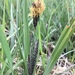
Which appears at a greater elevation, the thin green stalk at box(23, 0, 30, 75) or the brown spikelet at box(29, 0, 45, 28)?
the brown spikelet at box(29, 0, 45, 28)

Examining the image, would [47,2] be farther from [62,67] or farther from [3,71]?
[3,71]

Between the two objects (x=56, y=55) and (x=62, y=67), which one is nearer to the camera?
(x=56, y=55)

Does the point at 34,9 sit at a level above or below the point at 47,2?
above

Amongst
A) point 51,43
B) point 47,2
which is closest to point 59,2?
point 47,2

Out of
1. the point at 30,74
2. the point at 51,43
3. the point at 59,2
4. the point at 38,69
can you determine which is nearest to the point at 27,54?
the point at 30,74

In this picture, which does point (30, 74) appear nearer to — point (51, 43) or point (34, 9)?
point (34, 9)

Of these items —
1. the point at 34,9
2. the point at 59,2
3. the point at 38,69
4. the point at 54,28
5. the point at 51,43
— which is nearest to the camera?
the point at 34,9

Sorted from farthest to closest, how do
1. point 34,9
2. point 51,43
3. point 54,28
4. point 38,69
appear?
point 54,28
point 51,43
point 38,69
point 34,9

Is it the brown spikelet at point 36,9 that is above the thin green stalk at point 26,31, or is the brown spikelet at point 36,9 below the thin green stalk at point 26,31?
above

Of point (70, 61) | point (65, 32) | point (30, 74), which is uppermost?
point (65, 32)
